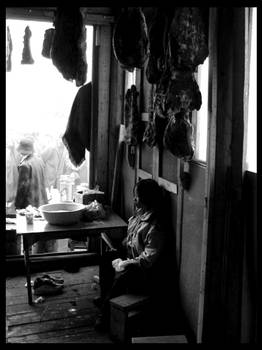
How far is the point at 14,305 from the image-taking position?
5.68m

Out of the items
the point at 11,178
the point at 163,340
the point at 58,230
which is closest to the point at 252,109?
the point at 163,340

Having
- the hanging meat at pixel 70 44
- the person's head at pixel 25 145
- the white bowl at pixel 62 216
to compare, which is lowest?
the white bowl at pixel 62 216

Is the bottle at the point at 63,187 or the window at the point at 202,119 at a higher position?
the window at the point at 202,119

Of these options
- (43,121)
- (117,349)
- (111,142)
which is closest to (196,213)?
(117,349)

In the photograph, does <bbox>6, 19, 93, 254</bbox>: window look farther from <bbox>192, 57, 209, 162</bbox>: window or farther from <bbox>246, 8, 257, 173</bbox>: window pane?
<bbox>246, 8, 257, 173</bbox>: window pane

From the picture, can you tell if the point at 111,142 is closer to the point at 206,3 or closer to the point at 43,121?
the point at 43,121

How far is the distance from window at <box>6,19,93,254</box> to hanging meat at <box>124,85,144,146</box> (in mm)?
878

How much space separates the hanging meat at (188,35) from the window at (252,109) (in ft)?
1.14

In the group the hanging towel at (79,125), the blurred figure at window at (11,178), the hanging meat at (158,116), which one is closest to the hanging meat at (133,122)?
the hanging meat at (158,116)

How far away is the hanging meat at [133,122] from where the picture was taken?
5.84m

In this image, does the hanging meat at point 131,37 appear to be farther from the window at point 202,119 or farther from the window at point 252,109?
the window at point 252,109

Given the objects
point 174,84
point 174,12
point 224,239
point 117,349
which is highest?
point 174,12

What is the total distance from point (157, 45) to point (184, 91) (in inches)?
20.5
